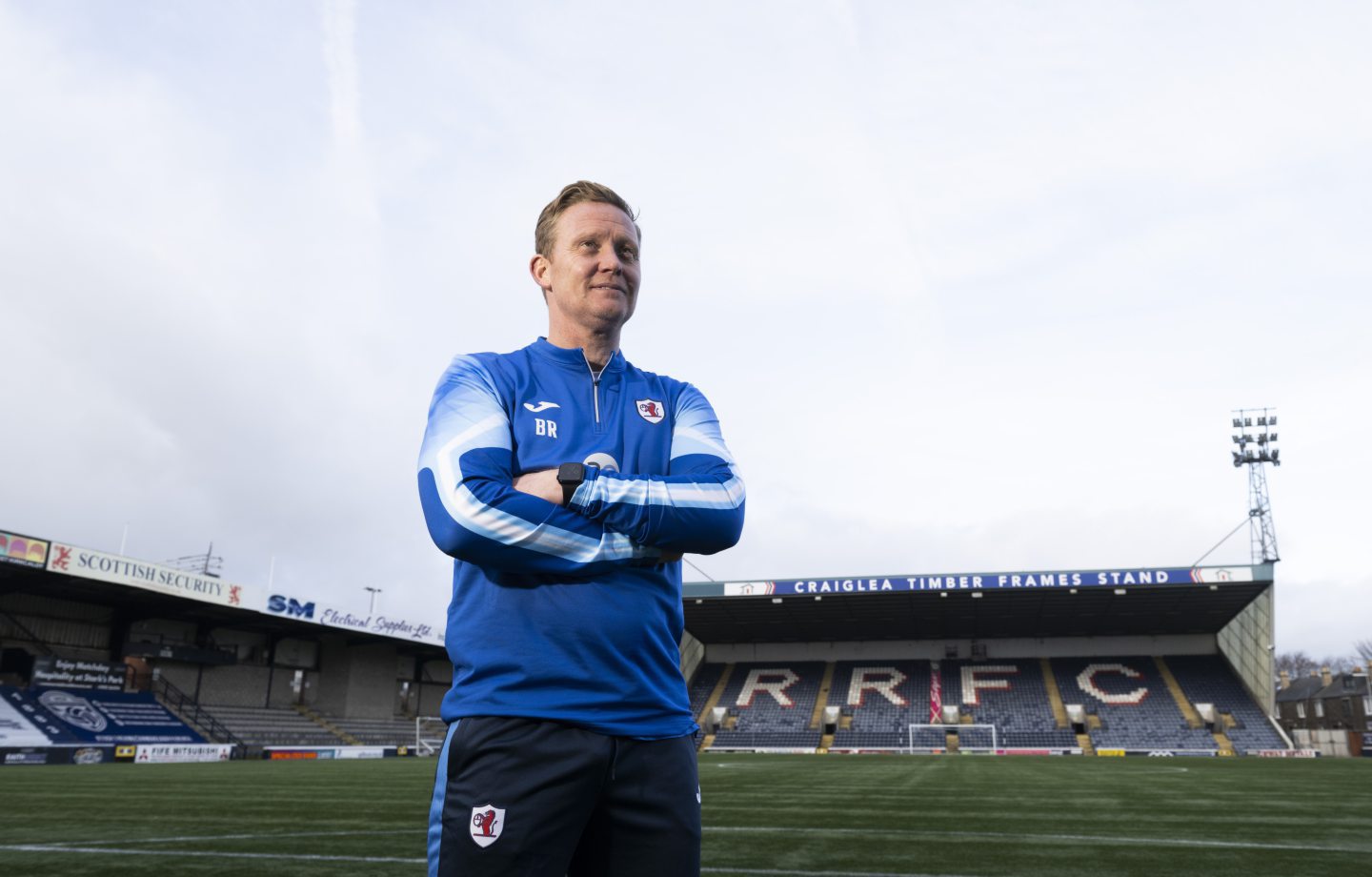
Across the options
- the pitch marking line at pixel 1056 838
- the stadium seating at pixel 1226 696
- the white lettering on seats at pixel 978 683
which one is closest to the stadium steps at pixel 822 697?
the white lettering on seats at pixel 978 683

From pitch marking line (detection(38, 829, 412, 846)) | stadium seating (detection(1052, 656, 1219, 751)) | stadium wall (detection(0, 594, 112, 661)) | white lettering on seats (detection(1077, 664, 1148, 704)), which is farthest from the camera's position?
white lettering on seats (detection(1077, 664, 1148, 704))

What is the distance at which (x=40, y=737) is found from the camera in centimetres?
2661

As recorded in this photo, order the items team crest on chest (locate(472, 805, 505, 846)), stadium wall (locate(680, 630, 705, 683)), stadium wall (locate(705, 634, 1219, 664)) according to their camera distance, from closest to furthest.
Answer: team crest on chest (locate(472, 805, 505, 846))
stadium wall (locate(705, 634, 1219, 664))
stadium wall (locate(680, 630, 705, 683))

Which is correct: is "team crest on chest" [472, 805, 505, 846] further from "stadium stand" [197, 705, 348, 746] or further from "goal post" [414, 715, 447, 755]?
"goal post" [414, 715, 447, 755]

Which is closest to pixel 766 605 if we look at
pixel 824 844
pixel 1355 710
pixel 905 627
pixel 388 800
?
pixel 905 627

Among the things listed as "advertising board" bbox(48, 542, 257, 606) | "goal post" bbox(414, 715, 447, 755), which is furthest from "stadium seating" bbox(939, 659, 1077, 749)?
"advertising board" bbox(48, 542, 257, 606)

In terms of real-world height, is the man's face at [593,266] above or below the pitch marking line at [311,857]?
above

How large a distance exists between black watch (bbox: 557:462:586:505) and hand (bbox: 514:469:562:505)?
0.01m

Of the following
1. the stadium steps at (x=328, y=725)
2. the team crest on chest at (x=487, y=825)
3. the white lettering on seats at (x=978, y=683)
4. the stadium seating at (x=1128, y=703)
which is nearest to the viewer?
the team crest on chest at (x=487, y=825)

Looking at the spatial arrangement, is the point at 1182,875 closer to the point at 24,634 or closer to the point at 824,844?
the point at 824,844

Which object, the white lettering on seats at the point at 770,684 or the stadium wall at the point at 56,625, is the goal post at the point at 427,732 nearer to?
the stadium wall at the point at 56,625

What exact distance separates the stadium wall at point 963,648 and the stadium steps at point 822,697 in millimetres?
1250

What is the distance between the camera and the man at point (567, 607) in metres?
1.66

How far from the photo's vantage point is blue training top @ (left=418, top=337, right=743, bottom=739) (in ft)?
5.74
